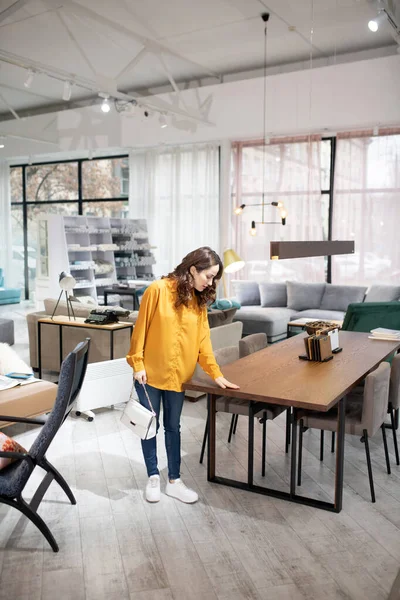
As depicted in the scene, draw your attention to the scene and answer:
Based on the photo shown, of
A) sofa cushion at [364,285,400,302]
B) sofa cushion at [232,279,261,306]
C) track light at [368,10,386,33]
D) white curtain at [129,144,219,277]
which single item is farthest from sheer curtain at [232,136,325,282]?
track light at [368,10,386,33]

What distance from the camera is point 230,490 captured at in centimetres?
376

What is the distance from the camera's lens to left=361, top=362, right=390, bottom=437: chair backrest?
3.49m

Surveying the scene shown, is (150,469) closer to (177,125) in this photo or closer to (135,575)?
(135,575)

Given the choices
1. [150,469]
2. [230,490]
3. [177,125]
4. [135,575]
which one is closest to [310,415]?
[230,490]

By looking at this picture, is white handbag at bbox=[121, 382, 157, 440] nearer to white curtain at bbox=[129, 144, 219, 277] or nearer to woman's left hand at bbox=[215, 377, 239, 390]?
woman's left hand at bbox=[215, 377, 239, 390]

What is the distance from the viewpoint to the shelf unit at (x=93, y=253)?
1055cm

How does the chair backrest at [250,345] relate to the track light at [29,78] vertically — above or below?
below

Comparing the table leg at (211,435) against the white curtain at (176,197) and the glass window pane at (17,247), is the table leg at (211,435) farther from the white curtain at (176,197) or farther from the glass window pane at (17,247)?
the glass window pane at (17,247)

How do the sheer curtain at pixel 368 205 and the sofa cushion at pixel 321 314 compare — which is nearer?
the sofa cushion at pixel 321 314

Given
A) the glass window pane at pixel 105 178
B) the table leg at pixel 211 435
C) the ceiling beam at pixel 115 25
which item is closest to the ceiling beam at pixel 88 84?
the ceiling beam at pixel 115 25

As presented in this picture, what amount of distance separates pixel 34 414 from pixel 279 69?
273 inches

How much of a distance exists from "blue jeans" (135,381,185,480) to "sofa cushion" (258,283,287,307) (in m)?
5.95

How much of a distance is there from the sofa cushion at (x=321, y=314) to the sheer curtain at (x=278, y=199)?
1117mm

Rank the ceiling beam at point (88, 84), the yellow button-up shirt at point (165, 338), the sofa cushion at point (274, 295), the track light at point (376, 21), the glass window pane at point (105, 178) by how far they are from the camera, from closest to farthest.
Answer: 1. the yellow button-up shirt at point (165, 338)
2. the track light at point (376, 21)
3. the ceiling beam at point (88, 84)
4. the sofa cushion at point (274, 295)
5. the glass window pane at point (105, 178)
